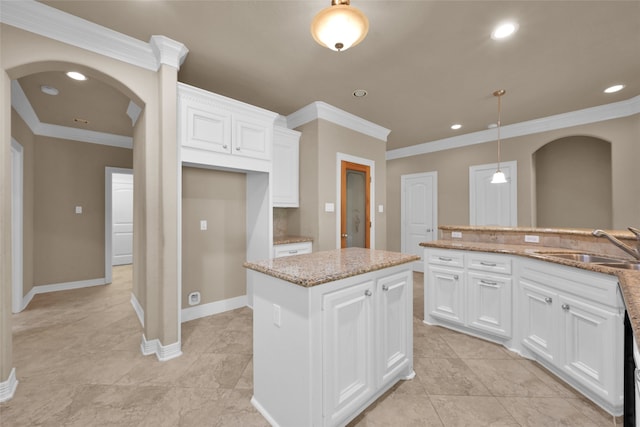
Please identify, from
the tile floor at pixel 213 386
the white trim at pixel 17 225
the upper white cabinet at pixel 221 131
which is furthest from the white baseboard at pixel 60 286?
the upper white cabinet at pixel 221 131

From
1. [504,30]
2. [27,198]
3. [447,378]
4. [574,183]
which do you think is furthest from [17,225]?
[574,183]

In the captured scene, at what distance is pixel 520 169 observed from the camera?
4.53 meters

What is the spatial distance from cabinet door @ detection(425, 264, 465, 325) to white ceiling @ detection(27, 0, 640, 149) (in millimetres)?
2134

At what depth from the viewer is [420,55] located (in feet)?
8.41

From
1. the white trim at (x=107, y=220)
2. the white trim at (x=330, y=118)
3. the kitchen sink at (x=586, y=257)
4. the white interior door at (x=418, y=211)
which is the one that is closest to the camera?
the kitchen sink at (x=586, y=257)

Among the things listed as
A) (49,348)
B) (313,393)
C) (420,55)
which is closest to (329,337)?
(313,393)

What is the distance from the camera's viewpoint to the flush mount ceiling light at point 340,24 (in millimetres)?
1391

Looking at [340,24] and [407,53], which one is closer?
[340,24]

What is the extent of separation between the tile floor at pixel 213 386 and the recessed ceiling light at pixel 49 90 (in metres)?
2.71

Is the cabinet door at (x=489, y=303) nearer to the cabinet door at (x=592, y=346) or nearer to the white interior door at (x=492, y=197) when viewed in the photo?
the cabinet door at (x=592, y=346)

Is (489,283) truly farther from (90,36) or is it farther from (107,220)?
(107,220)

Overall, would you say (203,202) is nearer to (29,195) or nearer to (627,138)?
(29,195)

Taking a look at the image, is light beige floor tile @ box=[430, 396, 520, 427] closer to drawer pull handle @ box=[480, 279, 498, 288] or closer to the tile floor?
the tile floor

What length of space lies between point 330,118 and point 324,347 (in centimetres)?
316
